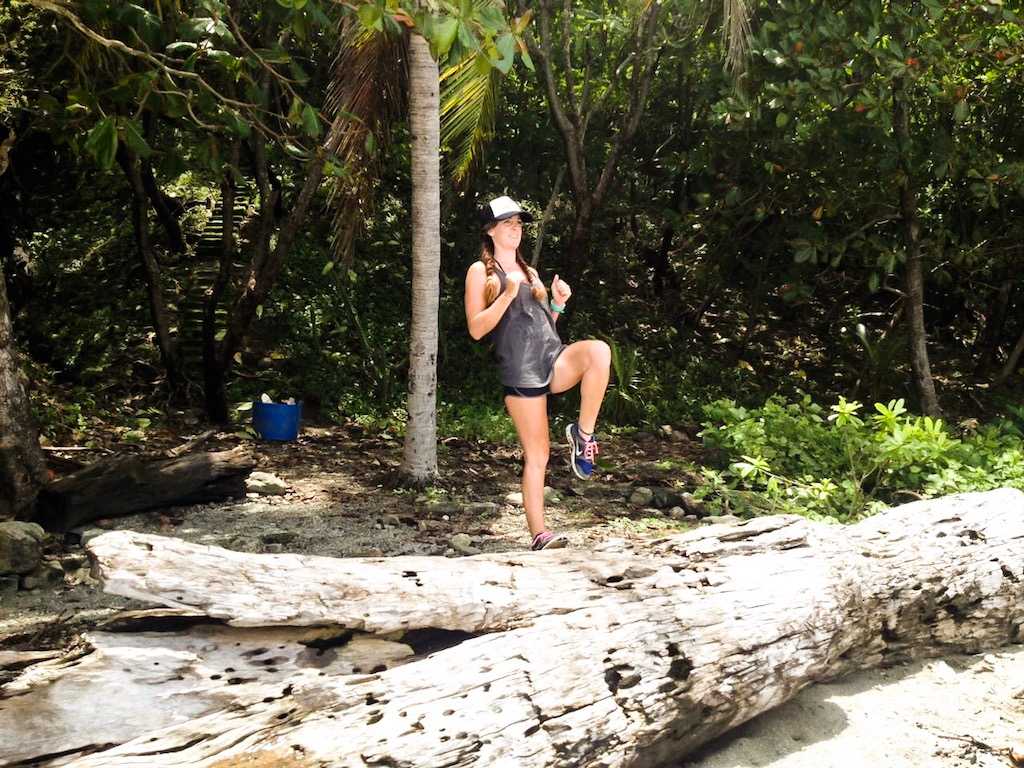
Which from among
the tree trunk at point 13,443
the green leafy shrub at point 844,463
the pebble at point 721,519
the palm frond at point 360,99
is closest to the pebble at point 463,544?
the pebble at point 721,519

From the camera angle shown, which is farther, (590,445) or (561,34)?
(561,34)

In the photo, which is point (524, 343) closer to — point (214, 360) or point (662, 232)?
point (214, 360)

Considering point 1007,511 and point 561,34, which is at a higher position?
point 561,34

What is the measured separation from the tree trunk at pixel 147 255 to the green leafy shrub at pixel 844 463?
4669 millimetres

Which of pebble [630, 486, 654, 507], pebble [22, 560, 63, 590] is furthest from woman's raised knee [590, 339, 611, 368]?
pebble [22, 560, 63, 590]

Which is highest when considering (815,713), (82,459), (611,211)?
(611,211)

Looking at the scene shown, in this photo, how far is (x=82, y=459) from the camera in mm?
7402

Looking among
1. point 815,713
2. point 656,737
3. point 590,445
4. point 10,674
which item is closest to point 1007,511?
point 815,713

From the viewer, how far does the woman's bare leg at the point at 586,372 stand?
4.70 meters

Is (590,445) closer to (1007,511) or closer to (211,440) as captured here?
(1007,511)

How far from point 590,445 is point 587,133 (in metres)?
7.13

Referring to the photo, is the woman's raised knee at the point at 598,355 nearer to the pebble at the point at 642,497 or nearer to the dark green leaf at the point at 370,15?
the dark green leaf at the point at 370,15

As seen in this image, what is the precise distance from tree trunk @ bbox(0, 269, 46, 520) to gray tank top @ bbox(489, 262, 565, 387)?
9.20 ft

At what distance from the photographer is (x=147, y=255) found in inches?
335
